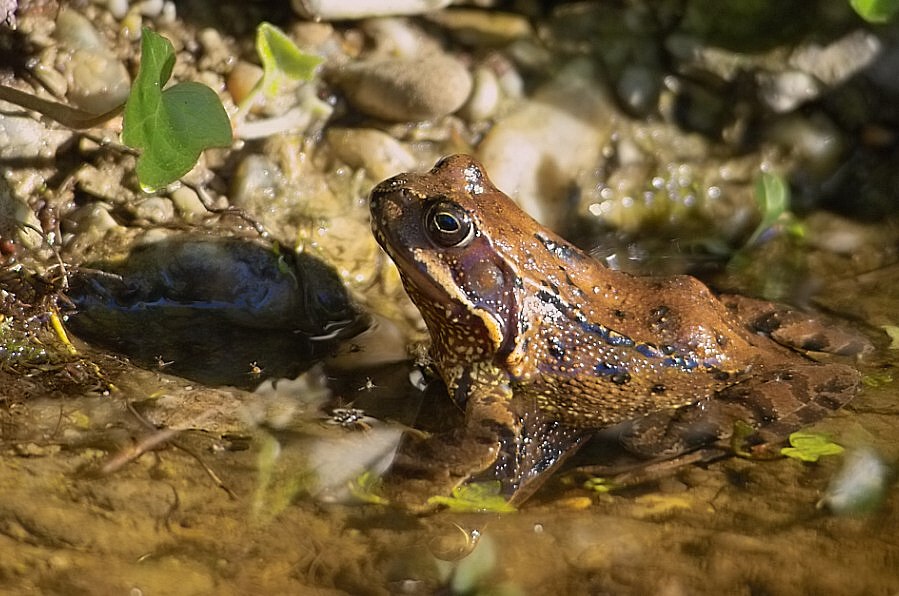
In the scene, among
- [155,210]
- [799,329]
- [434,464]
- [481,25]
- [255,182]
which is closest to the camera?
[434,464]

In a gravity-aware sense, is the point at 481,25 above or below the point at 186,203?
above

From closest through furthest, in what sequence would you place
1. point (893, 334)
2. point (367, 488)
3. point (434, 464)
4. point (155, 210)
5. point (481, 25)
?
1. point (367, 488)
2. point (434, 464)
3. point (893, 334)
4. point (155, 210)
5. point (481, 25)

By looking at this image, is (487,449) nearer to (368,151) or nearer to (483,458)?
(483,458)

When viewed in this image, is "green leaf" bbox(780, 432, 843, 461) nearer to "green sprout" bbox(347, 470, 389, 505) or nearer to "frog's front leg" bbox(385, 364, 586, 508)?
"frog's front leg" bbox(385, 364, 586, 508)

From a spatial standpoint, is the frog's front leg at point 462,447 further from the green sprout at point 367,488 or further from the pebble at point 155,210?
the pebble at point 155,210

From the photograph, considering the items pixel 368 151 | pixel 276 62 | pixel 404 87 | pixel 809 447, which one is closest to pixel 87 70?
pixel 276 62

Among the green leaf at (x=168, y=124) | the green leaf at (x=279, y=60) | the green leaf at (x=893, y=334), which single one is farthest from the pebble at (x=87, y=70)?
the green leaf at (x=893, y=334)
